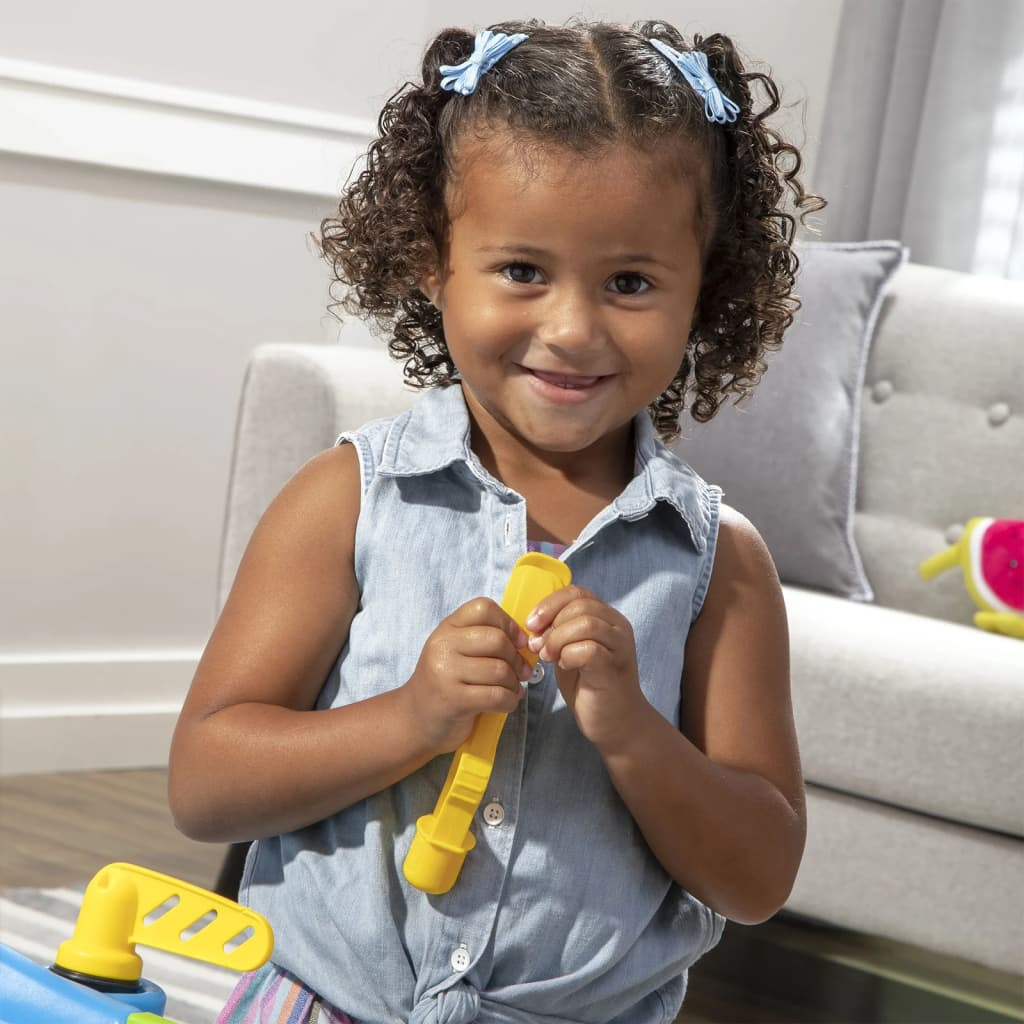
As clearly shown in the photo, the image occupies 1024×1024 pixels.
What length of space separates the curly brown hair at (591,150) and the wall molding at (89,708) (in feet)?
4.97

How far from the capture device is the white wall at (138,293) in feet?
7.80

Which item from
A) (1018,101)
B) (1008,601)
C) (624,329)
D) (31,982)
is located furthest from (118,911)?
(1018,101)

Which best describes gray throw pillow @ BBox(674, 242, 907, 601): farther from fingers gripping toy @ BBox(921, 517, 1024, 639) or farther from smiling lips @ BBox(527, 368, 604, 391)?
smiling lips @ BBox(527, 368, 604, 391)

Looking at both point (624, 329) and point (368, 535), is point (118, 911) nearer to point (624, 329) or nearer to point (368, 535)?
point (368, 535)

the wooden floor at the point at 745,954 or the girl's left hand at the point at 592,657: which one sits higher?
the girl's left hand at the point at 592,657

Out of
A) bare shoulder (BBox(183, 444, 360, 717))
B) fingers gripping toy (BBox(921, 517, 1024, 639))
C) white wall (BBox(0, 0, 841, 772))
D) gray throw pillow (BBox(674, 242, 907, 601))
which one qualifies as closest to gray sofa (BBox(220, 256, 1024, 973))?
fingers gripping toy (BBox(921, 517, 1024, 639))

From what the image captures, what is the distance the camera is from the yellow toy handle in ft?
2.16

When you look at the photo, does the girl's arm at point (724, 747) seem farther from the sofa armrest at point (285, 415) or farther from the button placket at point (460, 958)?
the sofa armrest at point (285, 415)

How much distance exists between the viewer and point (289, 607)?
0.87 metres

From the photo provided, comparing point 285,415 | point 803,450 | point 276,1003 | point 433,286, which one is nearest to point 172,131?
point 285,415

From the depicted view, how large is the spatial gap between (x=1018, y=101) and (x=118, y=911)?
2.57 metres

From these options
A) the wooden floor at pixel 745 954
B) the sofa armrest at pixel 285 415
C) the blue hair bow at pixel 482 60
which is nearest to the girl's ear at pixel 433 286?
the blue hair bow at pixel 482 60

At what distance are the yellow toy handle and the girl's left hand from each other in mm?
194

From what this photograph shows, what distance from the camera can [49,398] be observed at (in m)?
2.42
